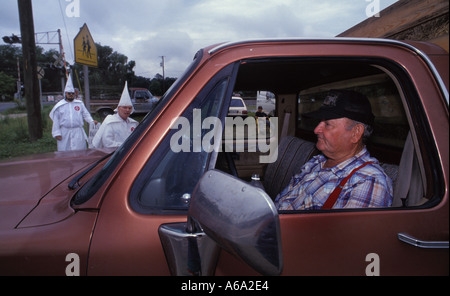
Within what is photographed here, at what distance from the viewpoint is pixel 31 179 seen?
167 cm

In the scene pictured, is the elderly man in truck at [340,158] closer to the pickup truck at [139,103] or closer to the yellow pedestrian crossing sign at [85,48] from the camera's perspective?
the yellow pedestrian crossing sign at [85,48]

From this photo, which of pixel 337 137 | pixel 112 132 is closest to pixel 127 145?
pixel 337 137

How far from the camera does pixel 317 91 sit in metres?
2.67

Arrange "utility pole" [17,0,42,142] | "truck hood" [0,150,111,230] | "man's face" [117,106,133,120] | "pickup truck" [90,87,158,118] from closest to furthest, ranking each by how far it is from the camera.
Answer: "truck hood" [0,150,111,230] < "man's face" [117,106,133,120] < "utility pole" [17,0,42,142] < "pickup truck" [90,87,158,118]

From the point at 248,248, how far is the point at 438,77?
1017 millimetres

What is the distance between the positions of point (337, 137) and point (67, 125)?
212 inches

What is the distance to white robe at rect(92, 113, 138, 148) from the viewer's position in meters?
4.14

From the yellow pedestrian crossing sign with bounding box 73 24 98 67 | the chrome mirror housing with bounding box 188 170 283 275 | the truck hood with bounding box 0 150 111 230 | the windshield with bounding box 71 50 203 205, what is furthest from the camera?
the yellow pedestrian crossing sign with bounding box 73 24 98 67

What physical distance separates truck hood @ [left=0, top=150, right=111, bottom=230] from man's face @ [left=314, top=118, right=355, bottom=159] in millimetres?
1464

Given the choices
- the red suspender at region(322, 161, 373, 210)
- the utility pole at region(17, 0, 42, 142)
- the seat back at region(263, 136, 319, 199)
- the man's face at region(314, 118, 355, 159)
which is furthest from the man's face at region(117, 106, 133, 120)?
the utility pole at region(17, 0, 42, 142)

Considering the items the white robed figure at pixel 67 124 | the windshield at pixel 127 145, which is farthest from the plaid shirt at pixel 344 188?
the white robed figure at pixel 67 124

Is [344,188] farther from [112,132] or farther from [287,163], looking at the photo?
[112,132]

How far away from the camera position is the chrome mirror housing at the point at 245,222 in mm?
672

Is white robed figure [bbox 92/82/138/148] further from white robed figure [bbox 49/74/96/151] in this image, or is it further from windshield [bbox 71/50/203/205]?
windshield [bbox 71/50/203/205]
